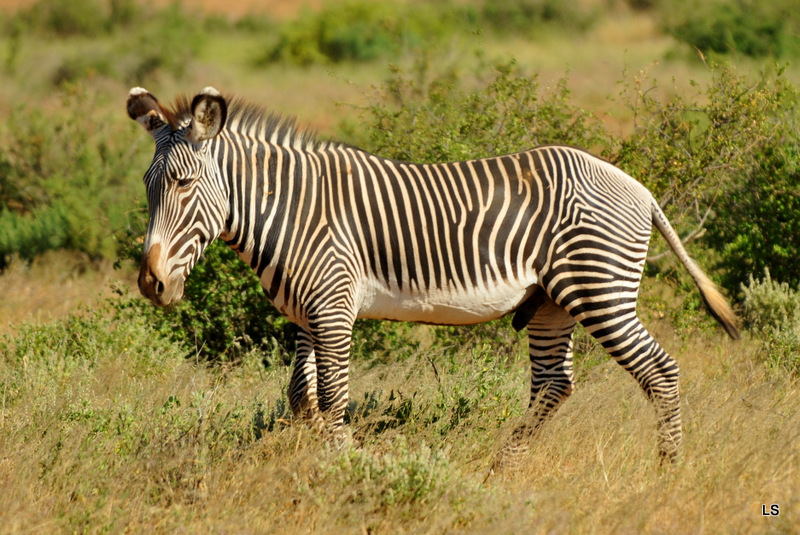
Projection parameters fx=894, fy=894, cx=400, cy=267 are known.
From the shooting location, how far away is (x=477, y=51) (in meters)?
8.98

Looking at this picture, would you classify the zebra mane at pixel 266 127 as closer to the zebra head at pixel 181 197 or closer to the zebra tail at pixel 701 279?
the zebra head at pixel 181 197

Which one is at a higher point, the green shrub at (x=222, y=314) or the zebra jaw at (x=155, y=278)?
the zebra jaw at (x=155, y=278)

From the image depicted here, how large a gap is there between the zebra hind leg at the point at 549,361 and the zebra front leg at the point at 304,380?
1.28 m

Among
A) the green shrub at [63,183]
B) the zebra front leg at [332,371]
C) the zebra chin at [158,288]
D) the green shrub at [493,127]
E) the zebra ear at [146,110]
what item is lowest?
the green shrub at [63,183]

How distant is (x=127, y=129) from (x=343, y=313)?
9.94 meters

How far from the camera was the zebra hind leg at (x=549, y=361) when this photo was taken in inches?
219

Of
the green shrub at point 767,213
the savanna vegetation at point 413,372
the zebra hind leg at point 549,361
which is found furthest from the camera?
the green shrub at point 767,213

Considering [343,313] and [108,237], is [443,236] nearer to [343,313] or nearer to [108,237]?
[343,313]

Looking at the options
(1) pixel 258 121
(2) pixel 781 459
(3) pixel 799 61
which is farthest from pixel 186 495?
(3) pixel 799 61

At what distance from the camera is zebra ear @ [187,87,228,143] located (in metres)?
4.56

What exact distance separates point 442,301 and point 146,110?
198 centimetres

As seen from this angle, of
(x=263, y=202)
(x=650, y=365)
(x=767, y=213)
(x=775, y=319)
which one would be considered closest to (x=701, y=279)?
(x=650, y=365)

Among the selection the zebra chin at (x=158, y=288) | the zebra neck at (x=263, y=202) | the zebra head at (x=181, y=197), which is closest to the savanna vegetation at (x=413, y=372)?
the zebra chin at (x=158, y=288)

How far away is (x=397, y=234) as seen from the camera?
16.8ft
